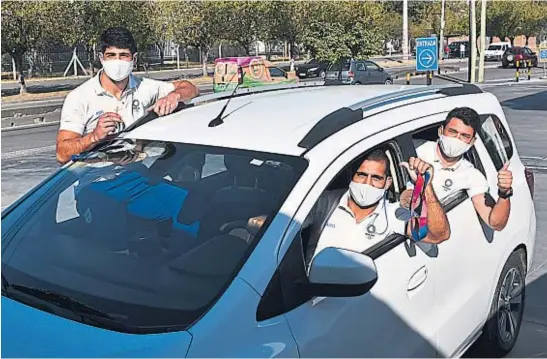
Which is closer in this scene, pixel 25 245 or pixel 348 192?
pixel 25 245

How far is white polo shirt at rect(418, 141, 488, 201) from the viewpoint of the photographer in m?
3.78

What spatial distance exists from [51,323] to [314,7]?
45368mm

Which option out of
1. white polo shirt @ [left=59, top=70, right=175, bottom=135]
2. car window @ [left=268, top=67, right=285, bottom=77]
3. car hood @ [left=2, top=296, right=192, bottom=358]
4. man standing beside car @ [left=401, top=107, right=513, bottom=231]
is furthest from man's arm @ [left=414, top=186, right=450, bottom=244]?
car window @ [left=268, top=67, right=285, bottom=77]

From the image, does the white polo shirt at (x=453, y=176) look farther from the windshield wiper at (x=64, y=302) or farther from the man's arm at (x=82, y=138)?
the windshield wiper at (x=64, y=302)

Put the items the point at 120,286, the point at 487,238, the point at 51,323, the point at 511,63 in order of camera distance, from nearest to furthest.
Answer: the point at 51,323 → the point at 120,286 → the point at 487,238 → the point at 511,63

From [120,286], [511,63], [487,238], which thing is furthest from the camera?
[511,63]

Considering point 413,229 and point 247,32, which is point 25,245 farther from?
point 247,32

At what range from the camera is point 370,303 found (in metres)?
2.81

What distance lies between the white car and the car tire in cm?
18

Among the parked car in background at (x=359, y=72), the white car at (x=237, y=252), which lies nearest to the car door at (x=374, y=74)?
the parked car in background at (x=359, y=72)

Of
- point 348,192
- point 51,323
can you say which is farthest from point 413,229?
point 51,323

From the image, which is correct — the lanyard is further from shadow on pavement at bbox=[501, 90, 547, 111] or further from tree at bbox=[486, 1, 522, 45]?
tree at bbox=[486, 1, 522, 45]

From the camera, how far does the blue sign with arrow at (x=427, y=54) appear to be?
21.4 m

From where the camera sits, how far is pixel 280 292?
8.08 feet
